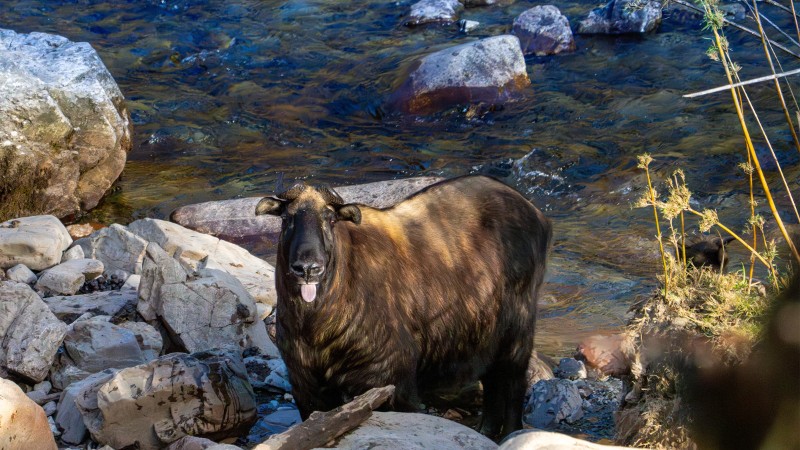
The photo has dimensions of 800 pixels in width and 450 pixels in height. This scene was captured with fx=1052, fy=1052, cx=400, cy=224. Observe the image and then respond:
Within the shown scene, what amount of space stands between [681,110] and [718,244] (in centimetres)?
756

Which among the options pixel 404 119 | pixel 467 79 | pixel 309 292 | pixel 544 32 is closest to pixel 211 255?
pixel 309 292

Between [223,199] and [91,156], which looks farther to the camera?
[223,199]

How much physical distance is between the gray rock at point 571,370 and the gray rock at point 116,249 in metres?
3.43

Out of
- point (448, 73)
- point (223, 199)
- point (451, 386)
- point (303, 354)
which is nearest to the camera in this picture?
point (303, 354)

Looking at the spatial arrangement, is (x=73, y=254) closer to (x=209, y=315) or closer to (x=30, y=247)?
(x=30, y=247)

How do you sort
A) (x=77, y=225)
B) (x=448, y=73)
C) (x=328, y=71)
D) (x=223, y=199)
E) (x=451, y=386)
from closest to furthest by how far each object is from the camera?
(x=451, y=386), (x=77, y=225), (x=223, y=199), (x=448, y=73), (x=328, y=71)

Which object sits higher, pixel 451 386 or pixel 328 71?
pixel 451 386

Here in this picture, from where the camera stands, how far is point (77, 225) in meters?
11.1

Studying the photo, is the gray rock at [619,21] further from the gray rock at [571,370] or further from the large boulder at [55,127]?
the gray rock at [571,370]

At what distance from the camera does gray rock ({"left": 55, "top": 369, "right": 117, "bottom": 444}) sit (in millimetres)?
6090

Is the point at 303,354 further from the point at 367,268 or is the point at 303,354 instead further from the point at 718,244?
the point at 718,244

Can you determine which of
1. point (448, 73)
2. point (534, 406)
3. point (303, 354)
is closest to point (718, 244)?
point (534, 406)

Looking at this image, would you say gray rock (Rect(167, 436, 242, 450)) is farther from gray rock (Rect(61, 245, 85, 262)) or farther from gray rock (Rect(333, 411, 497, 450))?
gray rock (Rect(61, 245, 85, 262))

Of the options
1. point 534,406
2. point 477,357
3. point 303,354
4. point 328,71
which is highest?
point 303,354
